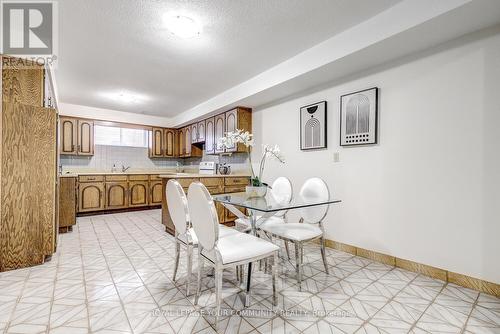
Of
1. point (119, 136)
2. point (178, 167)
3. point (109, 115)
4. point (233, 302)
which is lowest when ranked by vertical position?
point (233, 302)

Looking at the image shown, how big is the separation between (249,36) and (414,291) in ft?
8.89

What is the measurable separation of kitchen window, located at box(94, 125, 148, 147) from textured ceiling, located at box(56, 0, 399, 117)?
145 centimetres

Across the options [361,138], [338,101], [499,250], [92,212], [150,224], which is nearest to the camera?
[499,250]

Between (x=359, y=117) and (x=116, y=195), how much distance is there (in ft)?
15.6

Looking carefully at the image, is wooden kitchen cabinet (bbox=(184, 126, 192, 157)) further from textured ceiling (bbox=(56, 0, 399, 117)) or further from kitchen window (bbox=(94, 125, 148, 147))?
textured ceiling (bbox=(56, 0, 399, 117))

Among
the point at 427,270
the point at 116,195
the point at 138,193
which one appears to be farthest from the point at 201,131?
the point at 427,270

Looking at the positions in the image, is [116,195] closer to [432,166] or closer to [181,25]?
[181,25]

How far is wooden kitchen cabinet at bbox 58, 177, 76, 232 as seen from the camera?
352 cm

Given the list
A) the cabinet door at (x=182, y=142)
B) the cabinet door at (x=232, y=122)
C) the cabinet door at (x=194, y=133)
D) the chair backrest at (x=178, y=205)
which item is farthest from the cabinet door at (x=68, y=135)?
the chair backrest at (x=178, y=205)

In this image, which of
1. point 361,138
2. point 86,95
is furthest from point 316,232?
point 86,95

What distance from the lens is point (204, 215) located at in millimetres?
1536

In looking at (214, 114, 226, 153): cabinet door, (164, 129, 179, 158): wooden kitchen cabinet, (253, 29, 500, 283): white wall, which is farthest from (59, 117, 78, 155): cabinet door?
(253, 29, 500, 283): white wall

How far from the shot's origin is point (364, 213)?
2.76 m

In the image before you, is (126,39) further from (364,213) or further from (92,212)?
(92,212)
